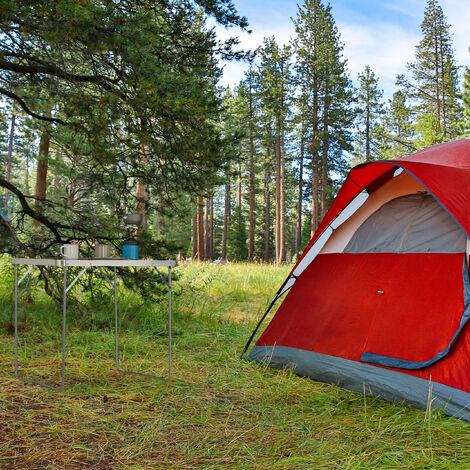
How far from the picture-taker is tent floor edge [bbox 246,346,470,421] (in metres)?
2.46

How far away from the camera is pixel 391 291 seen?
10.1 ft

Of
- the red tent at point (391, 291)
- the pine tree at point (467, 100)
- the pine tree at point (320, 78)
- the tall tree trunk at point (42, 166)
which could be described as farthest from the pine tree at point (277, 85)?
the red tent at point (391, 291)

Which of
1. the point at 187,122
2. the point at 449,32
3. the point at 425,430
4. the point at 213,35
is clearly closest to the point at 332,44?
the point at 449,32

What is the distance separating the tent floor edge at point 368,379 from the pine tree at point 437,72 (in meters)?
20.0

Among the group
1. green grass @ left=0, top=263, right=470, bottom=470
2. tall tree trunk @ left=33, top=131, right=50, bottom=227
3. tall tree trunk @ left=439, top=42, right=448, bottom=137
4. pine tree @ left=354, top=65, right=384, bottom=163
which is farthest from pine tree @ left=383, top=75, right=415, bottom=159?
green grass @ left=0, top=263, right=470, bottom=470

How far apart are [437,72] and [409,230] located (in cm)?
2288

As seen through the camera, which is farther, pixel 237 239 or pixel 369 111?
pixel 237 239

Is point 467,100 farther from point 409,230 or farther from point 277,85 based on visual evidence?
point 409,230

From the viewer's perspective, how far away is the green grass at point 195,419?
6.56 ft

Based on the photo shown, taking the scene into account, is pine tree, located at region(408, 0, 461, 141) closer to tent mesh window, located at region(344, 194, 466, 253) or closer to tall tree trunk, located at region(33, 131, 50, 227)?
tall tree trunk, located at region(33, 131, 50, 227)

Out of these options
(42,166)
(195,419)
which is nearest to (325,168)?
(42,166)

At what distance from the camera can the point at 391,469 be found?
189 centimetres

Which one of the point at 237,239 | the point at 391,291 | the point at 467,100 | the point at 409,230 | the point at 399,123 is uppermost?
the point at 399,123

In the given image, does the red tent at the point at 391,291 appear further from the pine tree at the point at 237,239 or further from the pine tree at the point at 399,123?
the pine tree at the point at 237,239
